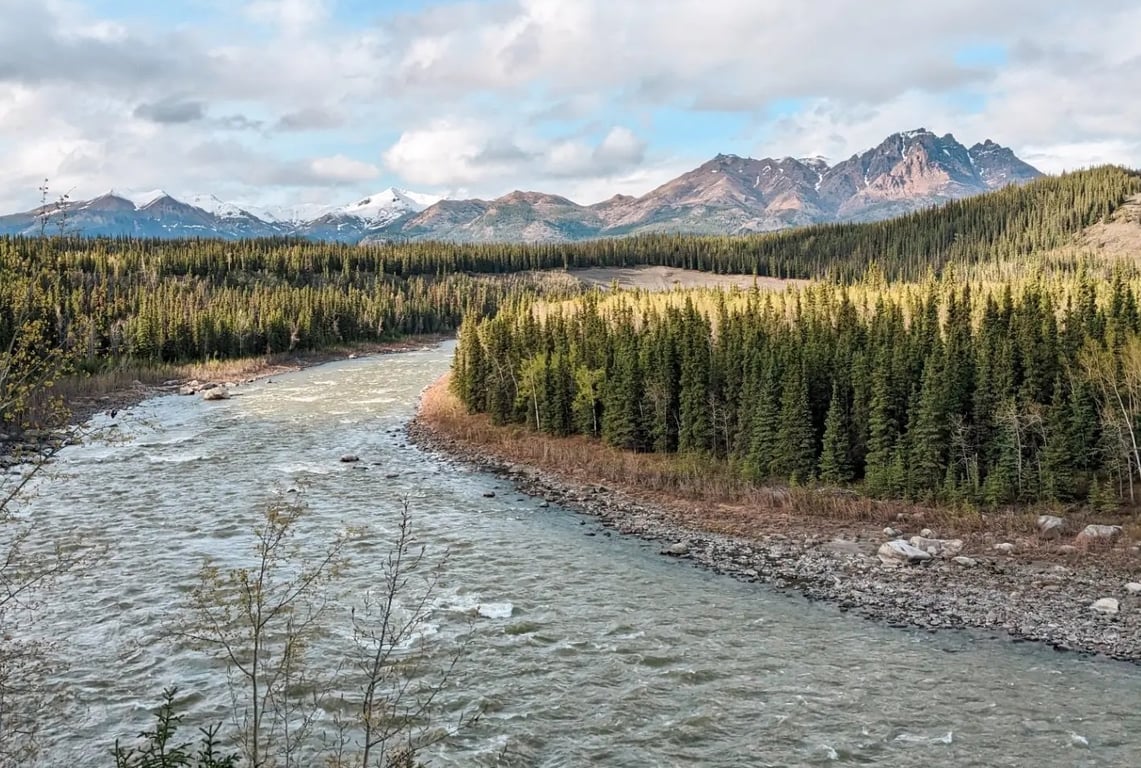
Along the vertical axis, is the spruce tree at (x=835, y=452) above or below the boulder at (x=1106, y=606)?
above

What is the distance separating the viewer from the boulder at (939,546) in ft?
112

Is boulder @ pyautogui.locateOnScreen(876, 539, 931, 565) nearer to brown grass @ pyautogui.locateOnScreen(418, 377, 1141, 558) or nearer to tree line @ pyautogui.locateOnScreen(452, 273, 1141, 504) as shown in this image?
brown grass @ pyautogui.locateOnScreen(418, 377, 1141, 558)

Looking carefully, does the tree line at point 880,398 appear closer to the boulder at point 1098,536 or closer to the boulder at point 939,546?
the boulder at point 1098,536

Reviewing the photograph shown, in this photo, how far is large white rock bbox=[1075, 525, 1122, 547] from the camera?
34156 mm

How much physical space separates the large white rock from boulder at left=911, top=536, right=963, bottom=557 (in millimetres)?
5126

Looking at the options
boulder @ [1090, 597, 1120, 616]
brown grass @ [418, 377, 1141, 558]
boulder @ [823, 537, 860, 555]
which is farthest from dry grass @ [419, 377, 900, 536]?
boulder @ [1090, 597, 1120, 616]

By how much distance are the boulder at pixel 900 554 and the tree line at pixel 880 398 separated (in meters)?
8.19

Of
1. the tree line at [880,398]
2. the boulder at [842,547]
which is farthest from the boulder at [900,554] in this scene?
the tree line at [880,398]

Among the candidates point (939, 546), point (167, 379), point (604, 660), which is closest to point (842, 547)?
point (939, 546)

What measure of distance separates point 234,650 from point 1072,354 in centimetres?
4918

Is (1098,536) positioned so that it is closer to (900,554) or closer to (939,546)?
(939,546)

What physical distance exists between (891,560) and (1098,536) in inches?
387

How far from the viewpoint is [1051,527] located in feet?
119

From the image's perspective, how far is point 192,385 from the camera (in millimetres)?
91812
